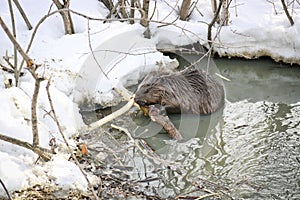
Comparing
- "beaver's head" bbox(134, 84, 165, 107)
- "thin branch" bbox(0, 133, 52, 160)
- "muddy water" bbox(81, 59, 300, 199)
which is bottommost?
"muddy water" bbox(81, 59, 300, 199)

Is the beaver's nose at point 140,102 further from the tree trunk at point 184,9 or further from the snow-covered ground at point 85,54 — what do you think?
the tree trunk at point 184,9

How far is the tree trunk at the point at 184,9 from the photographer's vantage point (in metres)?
6.35

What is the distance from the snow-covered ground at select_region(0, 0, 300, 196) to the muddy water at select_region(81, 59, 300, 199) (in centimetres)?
52

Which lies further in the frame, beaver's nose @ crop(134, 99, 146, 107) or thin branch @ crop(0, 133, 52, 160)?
beaver's nose @ crop(134, 99, 146, 107)

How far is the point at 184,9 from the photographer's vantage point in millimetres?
6387

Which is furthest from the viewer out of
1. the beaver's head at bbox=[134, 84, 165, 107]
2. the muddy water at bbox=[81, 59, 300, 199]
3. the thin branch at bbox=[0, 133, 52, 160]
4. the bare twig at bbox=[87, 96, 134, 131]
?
the beaver's head at bbox=[134, 84, 165, 107]

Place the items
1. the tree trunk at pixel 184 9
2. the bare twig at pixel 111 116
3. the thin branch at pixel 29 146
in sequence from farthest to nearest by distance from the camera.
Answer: the tree trunk at pixel 184 9 < the bare twig at pixel 111 116 < the thin branch at pixel 29 146

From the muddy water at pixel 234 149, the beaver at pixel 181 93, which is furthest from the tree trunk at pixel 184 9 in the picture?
the beaver at pixel 181 93

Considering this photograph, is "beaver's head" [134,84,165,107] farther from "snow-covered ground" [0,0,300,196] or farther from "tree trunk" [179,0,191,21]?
"tree trunk" [179,0,191,21]

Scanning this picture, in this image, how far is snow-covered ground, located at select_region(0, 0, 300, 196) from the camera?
11.7 ft

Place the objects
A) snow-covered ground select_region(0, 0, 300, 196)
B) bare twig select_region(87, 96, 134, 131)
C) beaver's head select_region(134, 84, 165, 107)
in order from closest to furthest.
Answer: snow-covered ground select_region(0, 0, 300, 196)
bare twig select_region(87, 96, 134, 131)
beaver's head select_region(134, 84, 165, 107)

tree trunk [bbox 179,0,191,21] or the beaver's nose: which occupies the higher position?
tree trunk [bbox 179,0,191,21]

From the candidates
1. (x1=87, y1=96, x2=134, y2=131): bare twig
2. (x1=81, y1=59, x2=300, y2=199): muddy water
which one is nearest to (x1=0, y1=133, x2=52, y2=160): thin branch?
(x1=81, y1=59, x2=300, y2=199): muddy water

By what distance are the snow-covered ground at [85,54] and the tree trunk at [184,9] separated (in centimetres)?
14
